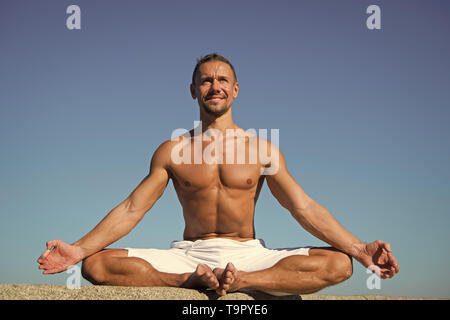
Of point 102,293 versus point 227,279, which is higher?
point 227,279

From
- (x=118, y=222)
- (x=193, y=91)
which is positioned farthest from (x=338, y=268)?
(x=193, y=91)

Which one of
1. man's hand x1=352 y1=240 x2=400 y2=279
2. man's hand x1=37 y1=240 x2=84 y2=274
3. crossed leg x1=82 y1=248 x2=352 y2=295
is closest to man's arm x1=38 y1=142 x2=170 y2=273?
man's hand x1=37 y1=240 x2=84 y2=274

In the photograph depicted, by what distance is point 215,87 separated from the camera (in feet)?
18.5

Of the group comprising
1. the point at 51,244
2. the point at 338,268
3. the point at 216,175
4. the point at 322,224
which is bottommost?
the point at 338,268

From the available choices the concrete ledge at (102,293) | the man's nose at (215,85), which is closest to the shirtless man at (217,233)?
the man's nose at (215,85)

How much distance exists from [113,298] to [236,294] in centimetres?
114

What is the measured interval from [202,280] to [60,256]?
4.99ft

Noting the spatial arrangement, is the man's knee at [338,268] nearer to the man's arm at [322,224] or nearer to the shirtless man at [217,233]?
the shirtless man at [217,233]

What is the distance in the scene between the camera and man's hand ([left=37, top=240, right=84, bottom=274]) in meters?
4.73

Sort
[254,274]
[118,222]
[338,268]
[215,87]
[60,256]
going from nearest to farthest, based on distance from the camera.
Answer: [254,274] < [338,268] < [60,256] < [118,222] < [215,87]

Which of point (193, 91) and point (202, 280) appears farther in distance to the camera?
point (193, 91)

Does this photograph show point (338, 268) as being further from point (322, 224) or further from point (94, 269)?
point (94, 269)

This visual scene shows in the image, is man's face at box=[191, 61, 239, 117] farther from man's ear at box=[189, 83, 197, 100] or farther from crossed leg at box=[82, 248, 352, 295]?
crossed leg at box=[82, 248, 352, 295]
